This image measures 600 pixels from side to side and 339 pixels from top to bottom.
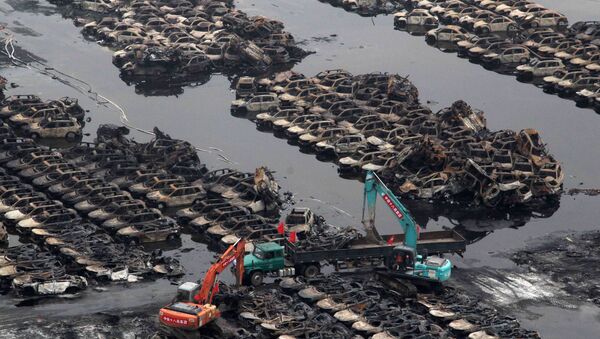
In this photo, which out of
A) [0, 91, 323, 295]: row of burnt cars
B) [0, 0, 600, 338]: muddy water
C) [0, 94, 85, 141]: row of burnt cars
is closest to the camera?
[0, 91, 323, 295]: row of burnt cars

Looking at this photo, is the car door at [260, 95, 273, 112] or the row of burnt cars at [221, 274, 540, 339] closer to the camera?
the row of burnt cars at [221, 274, 540, 339]

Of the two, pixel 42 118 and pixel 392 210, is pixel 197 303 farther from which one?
pixel 42 118

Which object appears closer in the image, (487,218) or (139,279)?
(139,279)

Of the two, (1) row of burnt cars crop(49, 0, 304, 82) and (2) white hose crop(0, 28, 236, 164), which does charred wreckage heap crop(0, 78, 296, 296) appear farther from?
(1) row of burnt cars crop(49, 0, 304, 82)

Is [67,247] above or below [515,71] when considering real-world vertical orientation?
below

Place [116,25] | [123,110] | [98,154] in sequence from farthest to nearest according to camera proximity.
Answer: [116,25]
[123,110]
[98,154]

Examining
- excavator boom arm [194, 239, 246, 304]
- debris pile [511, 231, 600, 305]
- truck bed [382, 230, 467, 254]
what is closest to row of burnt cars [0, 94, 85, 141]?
excavator boom arm [194, 239, 246, 304]

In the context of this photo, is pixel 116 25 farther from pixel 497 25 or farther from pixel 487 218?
pixel 487 218

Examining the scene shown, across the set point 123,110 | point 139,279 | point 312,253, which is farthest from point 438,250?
point 123,110
